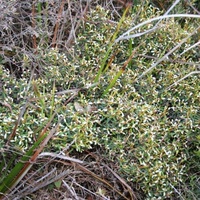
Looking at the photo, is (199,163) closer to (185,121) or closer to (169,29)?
(185,121)

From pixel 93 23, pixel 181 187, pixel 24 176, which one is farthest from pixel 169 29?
pixel 24 176

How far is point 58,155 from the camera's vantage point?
1.56 meters

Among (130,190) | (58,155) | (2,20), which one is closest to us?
(58,155)

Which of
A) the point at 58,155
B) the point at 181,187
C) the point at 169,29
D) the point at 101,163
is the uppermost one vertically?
the point at 169,29

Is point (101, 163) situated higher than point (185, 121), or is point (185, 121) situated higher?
point (185, 121)

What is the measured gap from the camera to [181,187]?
5.70 ft

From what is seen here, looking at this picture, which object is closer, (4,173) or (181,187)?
(4,173)

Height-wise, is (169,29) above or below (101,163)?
above

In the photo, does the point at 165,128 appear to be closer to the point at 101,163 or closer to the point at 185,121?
the point at 185,121

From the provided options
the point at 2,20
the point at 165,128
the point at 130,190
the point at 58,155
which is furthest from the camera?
the point at 2,20

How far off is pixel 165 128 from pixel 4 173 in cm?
74

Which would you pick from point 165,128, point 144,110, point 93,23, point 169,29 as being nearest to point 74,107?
point 144,110

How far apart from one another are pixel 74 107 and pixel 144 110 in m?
0.31

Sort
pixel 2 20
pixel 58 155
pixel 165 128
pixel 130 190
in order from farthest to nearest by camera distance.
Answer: pixel 2 20, pixel 165 128, pixel 130 190, pixel 58 155
